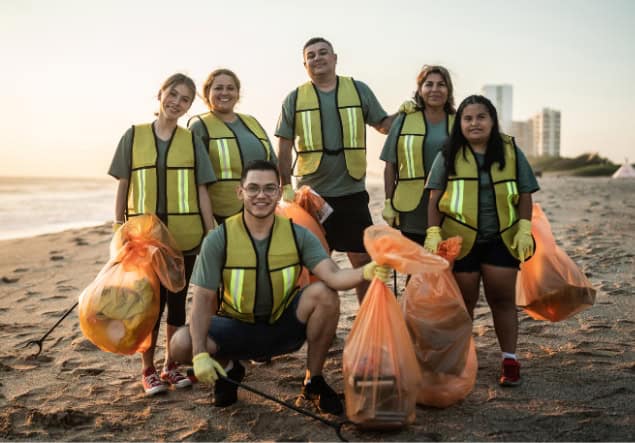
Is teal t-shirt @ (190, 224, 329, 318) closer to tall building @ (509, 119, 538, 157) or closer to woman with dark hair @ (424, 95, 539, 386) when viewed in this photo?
woman with dark hair @ (424, 95, 539, 386)

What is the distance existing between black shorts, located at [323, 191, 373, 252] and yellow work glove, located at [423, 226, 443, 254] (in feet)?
2.58

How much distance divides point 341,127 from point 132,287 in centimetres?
164

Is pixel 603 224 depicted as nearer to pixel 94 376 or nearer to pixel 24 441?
pixel 94 376

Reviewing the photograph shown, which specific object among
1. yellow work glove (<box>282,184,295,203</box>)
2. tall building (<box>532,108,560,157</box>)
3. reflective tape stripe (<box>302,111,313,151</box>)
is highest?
tall building (<box>532,108,560,157</box>)

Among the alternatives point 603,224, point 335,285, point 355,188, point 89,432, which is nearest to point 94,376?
point 89,432

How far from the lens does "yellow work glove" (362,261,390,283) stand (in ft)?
8.74

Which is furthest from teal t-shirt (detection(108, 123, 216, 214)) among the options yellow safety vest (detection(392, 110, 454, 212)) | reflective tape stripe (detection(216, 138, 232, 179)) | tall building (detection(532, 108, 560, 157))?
tall building (detection(532, 108, 560, 157))

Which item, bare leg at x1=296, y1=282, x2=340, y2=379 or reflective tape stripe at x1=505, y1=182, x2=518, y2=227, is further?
reflective tape stripe at x1=505, y1=182, x2=518, y2=227

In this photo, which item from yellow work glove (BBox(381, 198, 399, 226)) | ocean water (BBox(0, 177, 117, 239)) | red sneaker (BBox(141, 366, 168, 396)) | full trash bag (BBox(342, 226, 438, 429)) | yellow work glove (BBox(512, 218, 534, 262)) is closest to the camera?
full trash bag (BBox(342, 226, 438, 429))

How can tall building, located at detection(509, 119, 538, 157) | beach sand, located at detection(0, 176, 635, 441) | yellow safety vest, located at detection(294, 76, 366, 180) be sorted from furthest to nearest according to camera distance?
tall building, located at detection(509, 119, 538, 157), yellow safety vest, located at detection(294, 76, 366, 180), beach sand, located at detection(0, 176, 635, 441)

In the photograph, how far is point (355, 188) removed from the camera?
3.92m

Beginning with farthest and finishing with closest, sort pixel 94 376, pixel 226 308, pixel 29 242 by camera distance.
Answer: pixel 29 242 → pixel 94 376 → pixel 226 308

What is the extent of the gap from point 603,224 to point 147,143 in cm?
660

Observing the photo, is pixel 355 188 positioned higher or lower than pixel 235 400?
higher
